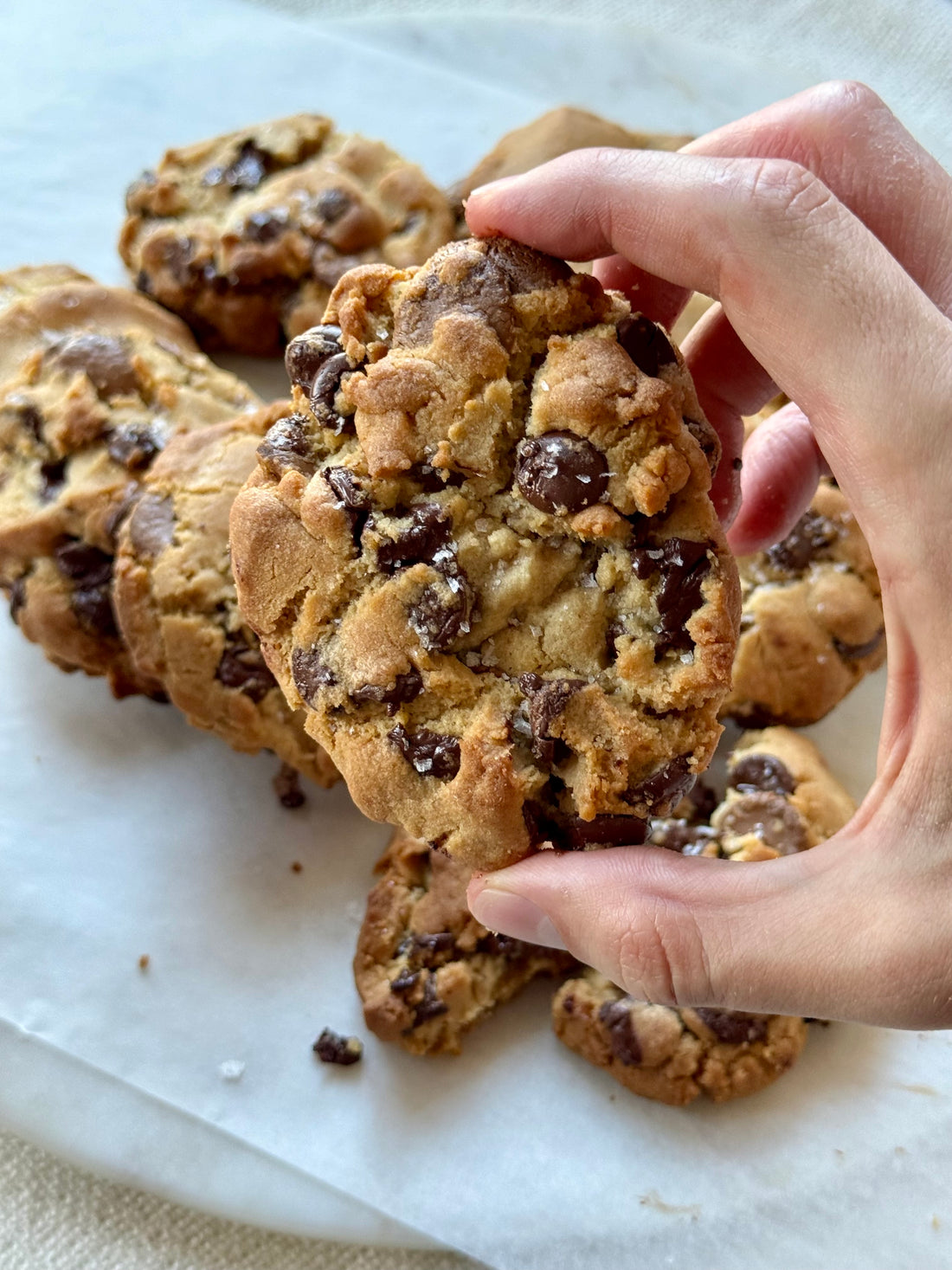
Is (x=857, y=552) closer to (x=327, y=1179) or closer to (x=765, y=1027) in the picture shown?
(x=765, y=1027)

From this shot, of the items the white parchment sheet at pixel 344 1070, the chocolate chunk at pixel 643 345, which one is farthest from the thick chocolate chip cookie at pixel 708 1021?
the chocolate chunk at pixel 643 345

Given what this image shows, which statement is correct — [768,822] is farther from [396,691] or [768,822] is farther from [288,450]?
[288,450]

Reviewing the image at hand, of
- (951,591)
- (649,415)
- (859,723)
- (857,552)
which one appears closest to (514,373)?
(649,415)

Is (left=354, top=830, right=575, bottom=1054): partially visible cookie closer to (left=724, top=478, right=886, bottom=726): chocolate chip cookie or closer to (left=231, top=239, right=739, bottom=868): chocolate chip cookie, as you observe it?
(left=724, top=478, right=886, bottom=726): chocolate chip cookie

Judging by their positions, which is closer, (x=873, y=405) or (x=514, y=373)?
(x=873, y=405)

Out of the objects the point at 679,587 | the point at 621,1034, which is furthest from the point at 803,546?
the point at 679,587

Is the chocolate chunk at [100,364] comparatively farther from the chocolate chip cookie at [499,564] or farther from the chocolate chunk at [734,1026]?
the chocolate chunk at [734,1026]
